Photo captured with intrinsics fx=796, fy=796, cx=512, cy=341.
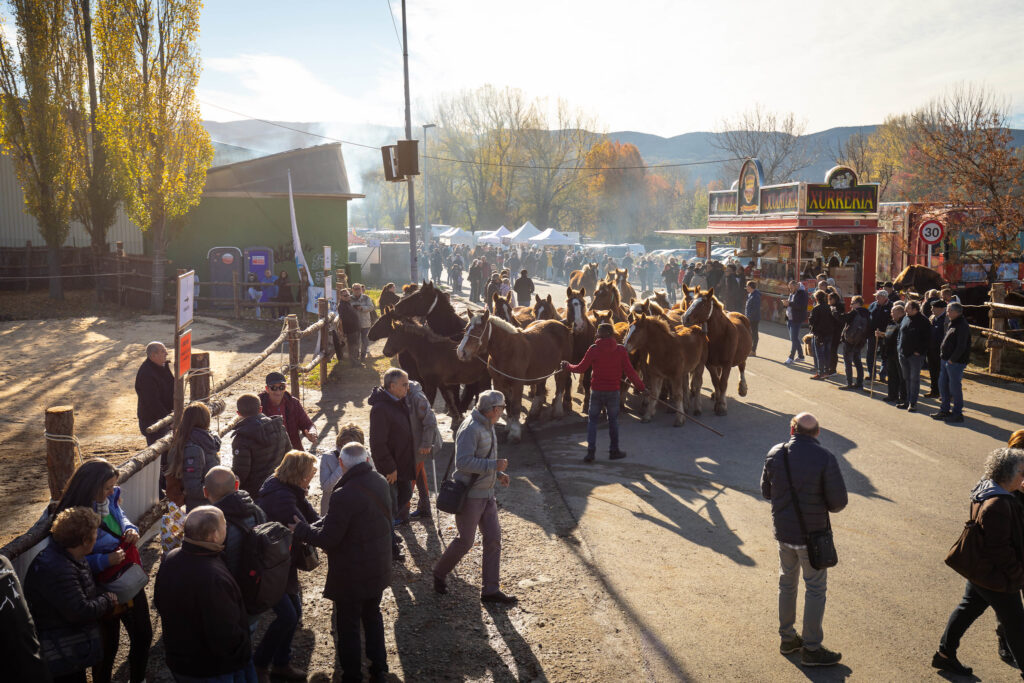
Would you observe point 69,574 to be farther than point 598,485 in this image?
No

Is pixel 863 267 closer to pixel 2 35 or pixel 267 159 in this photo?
pixel 267 159

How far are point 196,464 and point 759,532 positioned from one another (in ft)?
17.4

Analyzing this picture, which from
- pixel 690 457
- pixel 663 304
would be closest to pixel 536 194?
pixel 663 304

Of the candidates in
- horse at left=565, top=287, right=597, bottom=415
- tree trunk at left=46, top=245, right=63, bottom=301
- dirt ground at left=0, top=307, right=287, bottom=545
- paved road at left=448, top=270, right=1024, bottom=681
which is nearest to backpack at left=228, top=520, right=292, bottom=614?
paved road at left=448, top=270, right=1024, bottom=681

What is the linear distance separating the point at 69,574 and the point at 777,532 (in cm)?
449

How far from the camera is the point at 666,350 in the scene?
12.1 metres

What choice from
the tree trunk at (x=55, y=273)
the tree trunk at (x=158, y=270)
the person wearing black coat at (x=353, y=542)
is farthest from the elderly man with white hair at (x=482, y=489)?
the tree trunk at (x=55, y=273)

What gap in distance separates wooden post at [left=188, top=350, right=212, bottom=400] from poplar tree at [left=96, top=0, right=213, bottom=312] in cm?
1764

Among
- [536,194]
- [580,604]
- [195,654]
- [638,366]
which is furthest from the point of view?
[536,194]

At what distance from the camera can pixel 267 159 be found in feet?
99.2

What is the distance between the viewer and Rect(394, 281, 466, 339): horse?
39.4ft

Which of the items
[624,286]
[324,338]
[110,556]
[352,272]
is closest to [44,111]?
[352,272]

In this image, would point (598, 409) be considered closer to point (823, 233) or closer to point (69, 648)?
point (69, 648)

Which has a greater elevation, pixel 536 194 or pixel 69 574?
pixel 536 194
